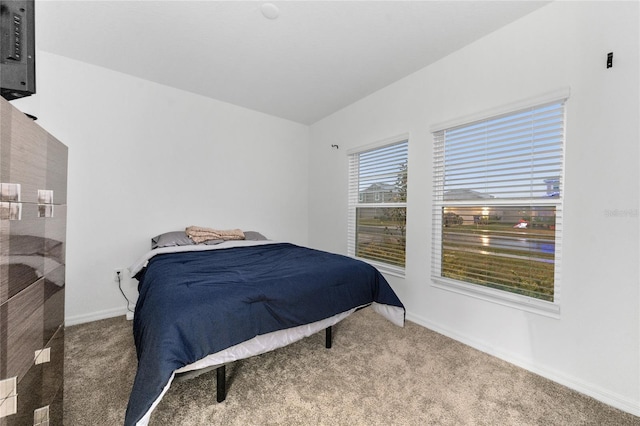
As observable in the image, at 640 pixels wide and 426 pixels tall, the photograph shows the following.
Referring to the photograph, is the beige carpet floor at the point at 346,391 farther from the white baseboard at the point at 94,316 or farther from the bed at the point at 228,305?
the white baseboard at the point at 94,316

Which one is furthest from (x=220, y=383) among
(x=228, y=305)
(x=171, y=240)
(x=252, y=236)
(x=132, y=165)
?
(x=132, y=165)

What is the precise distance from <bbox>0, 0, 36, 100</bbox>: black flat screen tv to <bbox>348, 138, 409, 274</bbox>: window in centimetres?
271

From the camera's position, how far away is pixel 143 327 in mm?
1320

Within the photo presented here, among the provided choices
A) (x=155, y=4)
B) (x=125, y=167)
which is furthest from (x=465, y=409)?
(x=125, y=167)

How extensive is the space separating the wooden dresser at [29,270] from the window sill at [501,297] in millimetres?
2620

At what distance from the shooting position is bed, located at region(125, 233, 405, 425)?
3.72ft

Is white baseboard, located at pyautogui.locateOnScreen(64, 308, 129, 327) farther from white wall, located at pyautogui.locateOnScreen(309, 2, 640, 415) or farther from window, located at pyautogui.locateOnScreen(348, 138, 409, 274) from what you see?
white wall, located at pyautogui.locateOnScreen(309, 2, 640, 415)

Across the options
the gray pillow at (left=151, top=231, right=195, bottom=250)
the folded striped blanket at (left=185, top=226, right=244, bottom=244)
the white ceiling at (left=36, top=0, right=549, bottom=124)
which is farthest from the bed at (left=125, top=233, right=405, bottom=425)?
the white ceiling at (left=36, top=0, right=549, bottom=124)

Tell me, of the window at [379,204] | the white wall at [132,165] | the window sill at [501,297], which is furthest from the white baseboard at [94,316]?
the window sill at [501,297]

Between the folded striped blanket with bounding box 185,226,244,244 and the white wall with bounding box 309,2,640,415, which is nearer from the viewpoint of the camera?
the white wall with bounding box 309,2,640,415

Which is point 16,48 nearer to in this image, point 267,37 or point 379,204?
point 267,37

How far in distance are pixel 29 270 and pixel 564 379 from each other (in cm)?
285

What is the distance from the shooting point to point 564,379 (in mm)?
1687

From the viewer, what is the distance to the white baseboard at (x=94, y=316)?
8.06 feet
